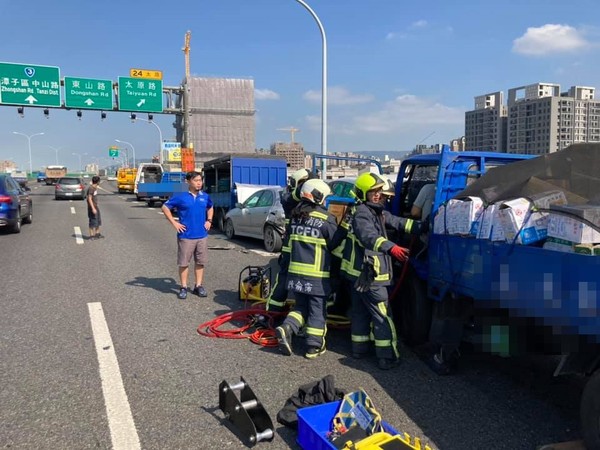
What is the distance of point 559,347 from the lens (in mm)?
3166

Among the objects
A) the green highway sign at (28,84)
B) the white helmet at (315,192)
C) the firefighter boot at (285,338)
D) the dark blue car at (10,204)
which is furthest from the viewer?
the green highway sign at (28,84)

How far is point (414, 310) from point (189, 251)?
141 inches

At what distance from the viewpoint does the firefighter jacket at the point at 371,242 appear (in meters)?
4.46

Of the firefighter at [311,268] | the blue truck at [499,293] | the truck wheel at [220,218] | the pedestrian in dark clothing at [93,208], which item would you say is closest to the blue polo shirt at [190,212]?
the firefighter at [311,268]

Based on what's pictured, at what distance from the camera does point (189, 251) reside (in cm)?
720

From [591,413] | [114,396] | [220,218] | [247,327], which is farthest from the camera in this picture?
[220,218]

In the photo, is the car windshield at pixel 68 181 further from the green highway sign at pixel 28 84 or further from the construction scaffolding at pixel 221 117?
the construction scaffolding at pixel 221 117

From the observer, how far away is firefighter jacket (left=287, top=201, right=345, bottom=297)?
4859 millimetres

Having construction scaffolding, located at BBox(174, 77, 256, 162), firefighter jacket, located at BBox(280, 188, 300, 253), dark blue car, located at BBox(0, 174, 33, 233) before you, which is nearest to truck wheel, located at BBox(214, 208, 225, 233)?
dark blue car, located at BBox(0, 174, 33, 233)

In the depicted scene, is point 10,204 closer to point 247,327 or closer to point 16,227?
point 16,227

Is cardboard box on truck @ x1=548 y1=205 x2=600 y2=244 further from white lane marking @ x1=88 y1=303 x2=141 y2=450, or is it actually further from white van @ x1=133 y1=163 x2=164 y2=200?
white van @ x1=133 y1=163 x2=164 y2=200

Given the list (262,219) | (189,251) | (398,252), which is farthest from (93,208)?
(398,252)

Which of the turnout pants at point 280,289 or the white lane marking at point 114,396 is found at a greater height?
the turnout pants at point 280,289

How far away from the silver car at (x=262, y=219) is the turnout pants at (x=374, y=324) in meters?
6.37
